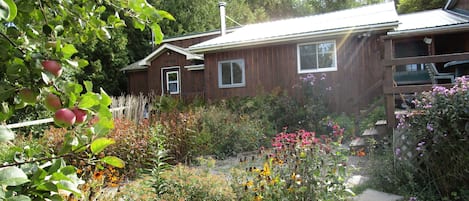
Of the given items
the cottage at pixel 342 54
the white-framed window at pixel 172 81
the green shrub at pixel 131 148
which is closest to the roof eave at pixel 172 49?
the white-framed window at pixel 172 81

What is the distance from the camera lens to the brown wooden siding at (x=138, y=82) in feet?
57.6

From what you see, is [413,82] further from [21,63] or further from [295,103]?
[21,63]

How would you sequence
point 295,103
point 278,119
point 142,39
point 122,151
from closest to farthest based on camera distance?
1. point 122,151
2. point 278,119
3. point 295,103
4. point 142,39

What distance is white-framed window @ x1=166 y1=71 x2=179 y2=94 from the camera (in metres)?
16.0

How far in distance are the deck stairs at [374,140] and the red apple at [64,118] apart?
189 inches

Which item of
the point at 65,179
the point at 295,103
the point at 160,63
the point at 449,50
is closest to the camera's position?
the point at 65,179

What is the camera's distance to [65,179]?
783 mm

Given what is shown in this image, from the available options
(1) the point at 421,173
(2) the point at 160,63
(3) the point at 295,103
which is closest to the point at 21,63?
(1) the point at 421,173

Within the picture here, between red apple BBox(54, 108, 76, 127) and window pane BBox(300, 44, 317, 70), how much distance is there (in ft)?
33.7

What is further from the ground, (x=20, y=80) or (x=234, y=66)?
(x=234, y=66)

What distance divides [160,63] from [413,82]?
10.9 meters

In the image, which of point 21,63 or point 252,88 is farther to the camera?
point 252,88

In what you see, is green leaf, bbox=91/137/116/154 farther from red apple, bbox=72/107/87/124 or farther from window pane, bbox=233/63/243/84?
window pane, bbox=233/63/243/84

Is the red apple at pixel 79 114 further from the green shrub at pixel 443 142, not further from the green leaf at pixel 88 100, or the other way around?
the green shrub at pixel 443 142
